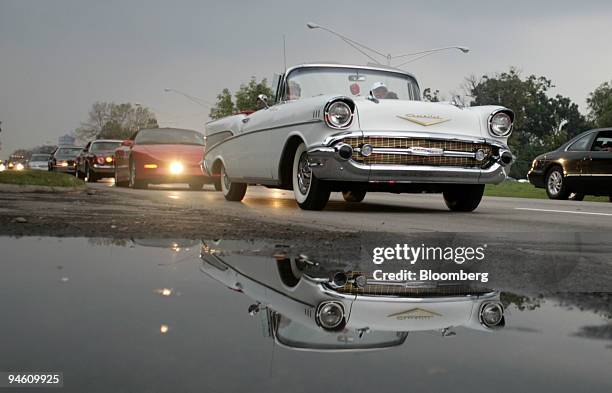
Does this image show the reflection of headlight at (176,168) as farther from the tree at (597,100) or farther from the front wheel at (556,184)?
the tree at (597,100)

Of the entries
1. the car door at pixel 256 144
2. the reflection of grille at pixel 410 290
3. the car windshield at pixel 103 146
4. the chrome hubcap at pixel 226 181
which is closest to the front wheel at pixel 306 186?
the car door at pixel 256 144

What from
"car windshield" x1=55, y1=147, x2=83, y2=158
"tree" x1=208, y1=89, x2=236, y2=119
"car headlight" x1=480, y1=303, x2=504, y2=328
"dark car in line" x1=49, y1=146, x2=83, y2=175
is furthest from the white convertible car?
"tree" x1=208, y1=89, x2=236, y2=119

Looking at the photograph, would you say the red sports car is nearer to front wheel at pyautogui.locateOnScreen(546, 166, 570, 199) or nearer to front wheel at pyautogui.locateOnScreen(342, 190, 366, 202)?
front wheel at pyautogui.locateOnScreen(342, 190, 366, 202)

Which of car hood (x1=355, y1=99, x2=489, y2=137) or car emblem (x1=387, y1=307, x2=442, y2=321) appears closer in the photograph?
car emblem (x1=387, y1=307, x2=442, y2=321)

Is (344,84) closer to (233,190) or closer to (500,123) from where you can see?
(500,123)

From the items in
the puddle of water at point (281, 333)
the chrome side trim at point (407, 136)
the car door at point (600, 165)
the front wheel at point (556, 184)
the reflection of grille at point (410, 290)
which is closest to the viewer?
the puddle of water at point (281, 333)

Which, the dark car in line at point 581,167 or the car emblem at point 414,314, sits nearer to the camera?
the car emblem at point 414,314

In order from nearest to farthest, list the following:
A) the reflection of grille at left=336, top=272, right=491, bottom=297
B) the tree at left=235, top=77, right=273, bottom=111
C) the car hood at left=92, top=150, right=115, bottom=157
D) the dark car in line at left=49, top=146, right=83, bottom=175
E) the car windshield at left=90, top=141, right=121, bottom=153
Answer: the reflection of grille at left=336, top=272, right=491, bottom=297 < the car hood at left=92, top=150, right=115, bottom=157 < the car windshield at left=90, top=141, right=121, bottom=153 < the dark car in line at left=49, top=146, right=83, bottom=175 < the tree at left=235, top=77, right=273, bottom=111

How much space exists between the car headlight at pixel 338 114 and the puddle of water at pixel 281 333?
4.66m

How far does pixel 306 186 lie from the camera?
9414 mm

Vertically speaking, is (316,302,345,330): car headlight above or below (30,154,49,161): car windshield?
below

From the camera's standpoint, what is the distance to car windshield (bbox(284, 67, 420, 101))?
392 inches

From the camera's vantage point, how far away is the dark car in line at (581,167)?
16.0 m

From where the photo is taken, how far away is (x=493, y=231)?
22.7 ft
